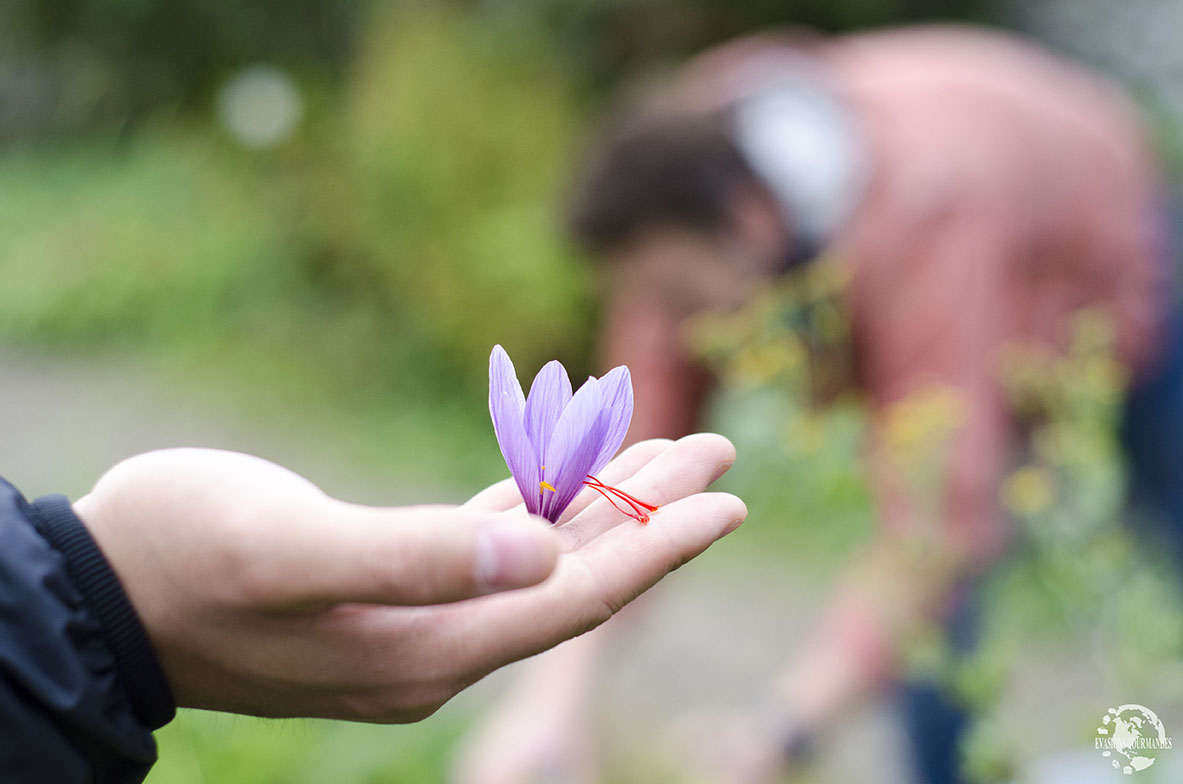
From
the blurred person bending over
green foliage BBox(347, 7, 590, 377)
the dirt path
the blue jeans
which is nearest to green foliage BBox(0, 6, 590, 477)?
green foliage BBox(347, 7, 590, 377)

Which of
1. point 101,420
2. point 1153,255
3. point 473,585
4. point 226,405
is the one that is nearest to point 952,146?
point 1153,255

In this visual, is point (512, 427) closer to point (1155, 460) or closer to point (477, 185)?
point (1155, 460)

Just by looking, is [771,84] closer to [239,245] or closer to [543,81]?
[543,81]

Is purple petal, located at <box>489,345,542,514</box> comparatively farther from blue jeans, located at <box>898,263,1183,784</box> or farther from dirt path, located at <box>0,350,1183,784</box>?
blue jeans, located at <box>898,263,1183,784</box>

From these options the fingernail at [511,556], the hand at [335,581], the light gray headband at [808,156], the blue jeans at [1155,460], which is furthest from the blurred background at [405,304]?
the fingernail at [511,556]

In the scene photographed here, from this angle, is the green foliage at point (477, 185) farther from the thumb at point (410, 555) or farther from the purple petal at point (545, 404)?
the thumb at point (410, 555)

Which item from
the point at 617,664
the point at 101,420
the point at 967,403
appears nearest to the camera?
the point at 967,403
